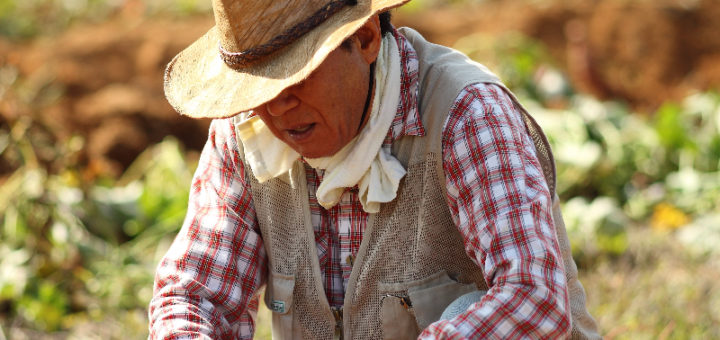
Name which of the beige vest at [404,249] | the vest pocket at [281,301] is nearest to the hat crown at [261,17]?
the beige vest at [404,249]

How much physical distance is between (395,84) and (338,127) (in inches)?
6.4

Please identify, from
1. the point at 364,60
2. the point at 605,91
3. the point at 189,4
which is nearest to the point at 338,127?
the point at 364,60

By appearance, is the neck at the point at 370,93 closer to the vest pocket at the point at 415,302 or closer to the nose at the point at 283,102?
the nose at the point at 283,102

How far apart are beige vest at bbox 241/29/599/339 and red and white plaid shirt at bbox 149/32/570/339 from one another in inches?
1.3

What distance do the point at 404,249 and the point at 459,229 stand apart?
18 cm

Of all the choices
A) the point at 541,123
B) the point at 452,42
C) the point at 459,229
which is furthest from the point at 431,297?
the point at 452,42

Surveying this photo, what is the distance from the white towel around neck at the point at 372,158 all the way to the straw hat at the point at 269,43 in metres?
0.21

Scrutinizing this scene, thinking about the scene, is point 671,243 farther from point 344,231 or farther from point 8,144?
point 8,144

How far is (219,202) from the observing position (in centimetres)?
226

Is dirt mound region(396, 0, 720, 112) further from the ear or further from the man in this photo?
the ear

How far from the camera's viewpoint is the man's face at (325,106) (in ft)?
6.43

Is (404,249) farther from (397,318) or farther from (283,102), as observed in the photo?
(283,102)

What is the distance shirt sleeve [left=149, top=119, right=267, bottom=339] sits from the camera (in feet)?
7.16

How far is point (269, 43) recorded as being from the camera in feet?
6.40
